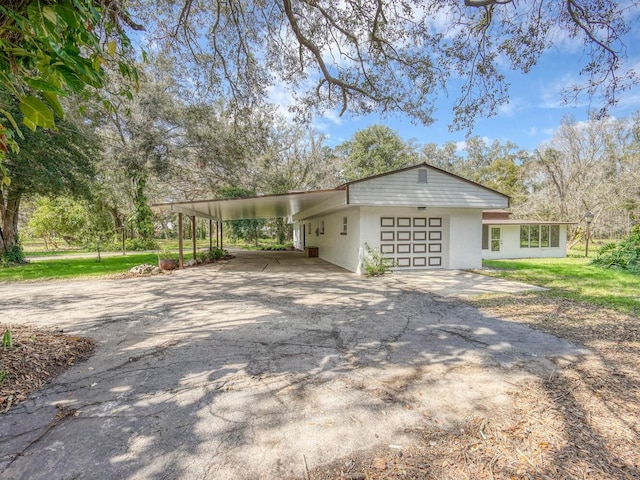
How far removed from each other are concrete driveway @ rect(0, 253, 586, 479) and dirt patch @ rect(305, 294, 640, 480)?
13 cm

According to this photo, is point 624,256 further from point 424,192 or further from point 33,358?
point 33,358

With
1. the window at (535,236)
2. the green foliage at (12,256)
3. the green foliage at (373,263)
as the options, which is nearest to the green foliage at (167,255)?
the green foliage at (12,256)

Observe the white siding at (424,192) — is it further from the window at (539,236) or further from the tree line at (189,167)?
the window at (539,236)

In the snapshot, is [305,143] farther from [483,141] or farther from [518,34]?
[483,141]

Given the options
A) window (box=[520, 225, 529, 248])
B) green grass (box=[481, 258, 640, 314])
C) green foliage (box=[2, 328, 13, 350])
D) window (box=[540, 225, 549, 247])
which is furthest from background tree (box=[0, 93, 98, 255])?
window (box=[540, 225, 549, 247])

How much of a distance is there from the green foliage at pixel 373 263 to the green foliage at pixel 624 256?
28.7 feet

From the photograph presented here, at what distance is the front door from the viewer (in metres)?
16.5

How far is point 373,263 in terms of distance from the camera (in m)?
10.5

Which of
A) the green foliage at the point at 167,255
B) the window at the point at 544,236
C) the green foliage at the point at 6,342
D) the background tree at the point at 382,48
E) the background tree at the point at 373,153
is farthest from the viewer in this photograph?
the background tree at the point at 373,153

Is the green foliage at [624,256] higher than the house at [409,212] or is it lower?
lower

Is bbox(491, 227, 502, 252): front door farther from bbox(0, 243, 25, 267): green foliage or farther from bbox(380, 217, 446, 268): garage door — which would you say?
bbox(0, 243, 25, 267): green foliage

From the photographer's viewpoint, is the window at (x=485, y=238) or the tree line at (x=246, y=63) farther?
the window at (x=485, y=238)

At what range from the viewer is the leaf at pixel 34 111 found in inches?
49.3

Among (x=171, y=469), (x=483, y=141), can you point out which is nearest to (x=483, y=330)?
(x=171, y=469)
